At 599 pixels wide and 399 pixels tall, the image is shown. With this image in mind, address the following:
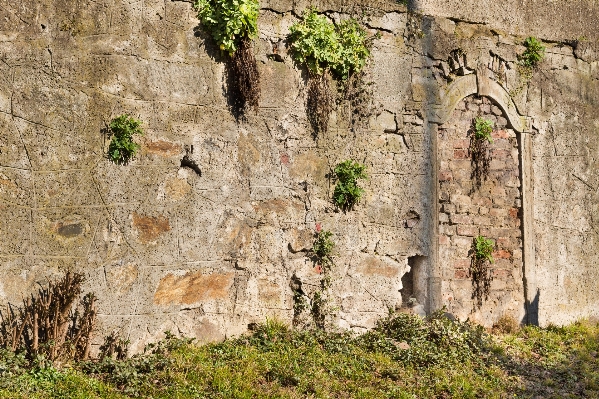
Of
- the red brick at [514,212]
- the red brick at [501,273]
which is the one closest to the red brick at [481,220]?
the red brick at [514,212]

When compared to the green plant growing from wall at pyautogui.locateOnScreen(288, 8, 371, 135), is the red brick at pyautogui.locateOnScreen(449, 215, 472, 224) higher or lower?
lower

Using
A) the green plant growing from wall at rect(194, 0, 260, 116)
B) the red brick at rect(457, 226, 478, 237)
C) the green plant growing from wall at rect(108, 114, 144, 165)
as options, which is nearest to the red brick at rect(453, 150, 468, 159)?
the red brick at rect(457, 226, 478, 237)

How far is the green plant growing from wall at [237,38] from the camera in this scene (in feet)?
21.0

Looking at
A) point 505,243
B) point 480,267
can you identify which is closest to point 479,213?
point 505,243

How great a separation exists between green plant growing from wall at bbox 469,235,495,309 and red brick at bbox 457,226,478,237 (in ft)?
0.19

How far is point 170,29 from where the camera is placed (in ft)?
20.7

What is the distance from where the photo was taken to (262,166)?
21.9 ft

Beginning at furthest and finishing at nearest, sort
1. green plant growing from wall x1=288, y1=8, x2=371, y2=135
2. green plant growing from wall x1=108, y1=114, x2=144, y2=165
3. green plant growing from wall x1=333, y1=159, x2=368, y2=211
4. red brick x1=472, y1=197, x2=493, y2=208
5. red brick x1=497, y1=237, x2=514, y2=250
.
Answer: red brick x1=497, y1=237, x2=514, y2=250 < red brick x1=472, y1=197, x2=493, y2=208 < green plant growing from wall x1=333, y1=159, x2=368, y2=211 < green plant growing from wall x1=288, y1=8, x2=371, y2=135 < green plant growing from wall x1=108, y1=114, x2=144, y2=165

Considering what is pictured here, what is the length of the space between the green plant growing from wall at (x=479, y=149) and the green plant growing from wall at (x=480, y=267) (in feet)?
1.99

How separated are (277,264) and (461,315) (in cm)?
212

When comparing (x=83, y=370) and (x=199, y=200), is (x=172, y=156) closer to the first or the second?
(x=199, y=200)

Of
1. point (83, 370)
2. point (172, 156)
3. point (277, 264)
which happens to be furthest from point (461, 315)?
point (83, 370)

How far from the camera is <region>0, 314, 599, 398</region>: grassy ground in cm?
524

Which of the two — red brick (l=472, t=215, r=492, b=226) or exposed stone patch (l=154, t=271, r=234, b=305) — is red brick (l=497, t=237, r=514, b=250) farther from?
exposed stone patch (l=154, t=271, r=234, b=305)
